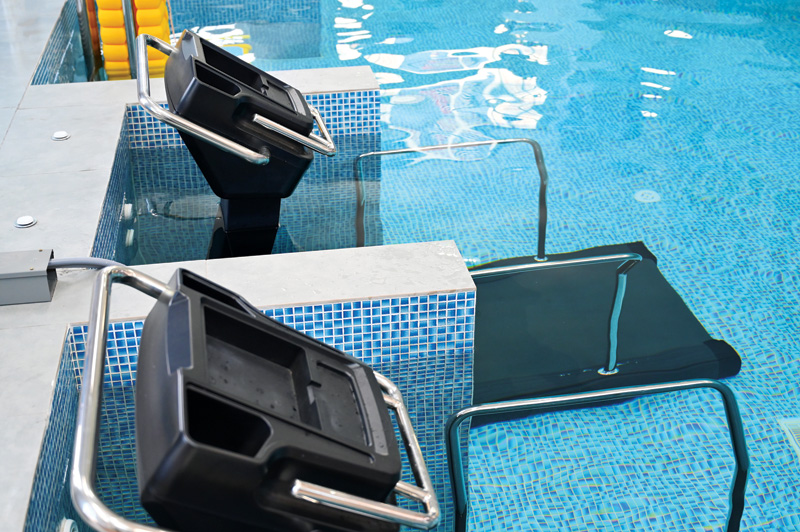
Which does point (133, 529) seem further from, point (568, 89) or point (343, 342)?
point (568, 89)

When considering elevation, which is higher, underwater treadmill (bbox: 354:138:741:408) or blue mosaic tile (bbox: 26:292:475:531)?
blue mosaic tile (bbox: 26:292:475:531)

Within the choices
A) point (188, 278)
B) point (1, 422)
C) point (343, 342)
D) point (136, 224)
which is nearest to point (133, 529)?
point (188, 278)

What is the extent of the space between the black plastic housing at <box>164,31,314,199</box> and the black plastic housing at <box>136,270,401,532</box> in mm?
834

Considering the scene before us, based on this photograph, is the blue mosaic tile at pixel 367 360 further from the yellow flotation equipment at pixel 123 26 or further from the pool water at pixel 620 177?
the yellow flotation equipment at pixel 123 26

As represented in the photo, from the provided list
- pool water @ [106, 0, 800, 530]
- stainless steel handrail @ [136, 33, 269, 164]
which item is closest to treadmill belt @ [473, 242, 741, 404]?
pool water @ [106, 0, 800, 530]

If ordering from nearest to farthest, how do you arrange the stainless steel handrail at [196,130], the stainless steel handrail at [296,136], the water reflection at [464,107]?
1. the stainless steel handrail at [196,130]
2. the stainless steel handrail at [296,136]
3. the water reflection at [464,107]

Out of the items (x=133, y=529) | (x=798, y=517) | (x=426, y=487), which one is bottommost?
(x=798, y=517)

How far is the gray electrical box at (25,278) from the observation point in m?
1.71

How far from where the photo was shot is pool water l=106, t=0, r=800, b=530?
2.31 metres

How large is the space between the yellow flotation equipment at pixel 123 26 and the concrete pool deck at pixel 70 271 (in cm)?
125

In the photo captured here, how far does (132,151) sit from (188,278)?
5.86 feet

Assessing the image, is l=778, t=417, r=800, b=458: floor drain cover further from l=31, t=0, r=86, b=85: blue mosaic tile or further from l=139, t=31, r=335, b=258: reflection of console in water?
l=31, t=0, r=86, b=85: blue mosaic tile

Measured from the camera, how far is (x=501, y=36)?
6031 mm

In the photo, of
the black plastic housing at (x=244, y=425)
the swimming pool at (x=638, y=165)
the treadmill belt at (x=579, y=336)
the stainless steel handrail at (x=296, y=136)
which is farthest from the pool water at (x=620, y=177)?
the black plastic housing at (x=244, y=425)
